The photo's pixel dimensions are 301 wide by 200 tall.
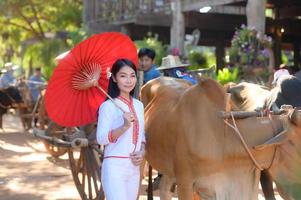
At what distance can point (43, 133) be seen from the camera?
7.89 meters

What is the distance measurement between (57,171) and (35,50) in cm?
1347

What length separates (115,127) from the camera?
3.82m

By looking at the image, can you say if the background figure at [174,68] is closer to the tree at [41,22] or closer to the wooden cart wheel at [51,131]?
the wooden cart wheel at [51,131]

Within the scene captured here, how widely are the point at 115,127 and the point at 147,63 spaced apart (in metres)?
2.58

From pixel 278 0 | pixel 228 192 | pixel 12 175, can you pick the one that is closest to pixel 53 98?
pixel 228 192

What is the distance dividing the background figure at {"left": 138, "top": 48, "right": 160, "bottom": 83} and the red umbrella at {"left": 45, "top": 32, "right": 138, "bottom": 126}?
1.85m

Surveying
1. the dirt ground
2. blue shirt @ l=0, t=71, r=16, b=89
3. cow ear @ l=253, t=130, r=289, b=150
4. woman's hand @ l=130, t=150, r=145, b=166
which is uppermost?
cow ear @ l=253, t=130, r=289, b=150

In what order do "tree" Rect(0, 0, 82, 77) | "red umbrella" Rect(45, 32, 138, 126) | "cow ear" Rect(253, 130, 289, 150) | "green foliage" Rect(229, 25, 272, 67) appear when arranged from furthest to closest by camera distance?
"tree" Rect(0, 0, 82, 77) < "green foliage" Rect(229, 25, 272, 67) < "red umbrella" Rect(45, 32, 138, 126) < "cow ear" Rect(253, 130, 289, 150)

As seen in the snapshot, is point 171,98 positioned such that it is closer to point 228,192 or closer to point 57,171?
point 228,192

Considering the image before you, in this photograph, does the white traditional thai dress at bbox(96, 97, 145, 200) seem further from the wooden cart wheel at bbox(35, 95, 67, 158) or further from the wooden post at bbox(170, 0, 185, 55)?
the wooden post at bbox(170, 0, 185, 55)

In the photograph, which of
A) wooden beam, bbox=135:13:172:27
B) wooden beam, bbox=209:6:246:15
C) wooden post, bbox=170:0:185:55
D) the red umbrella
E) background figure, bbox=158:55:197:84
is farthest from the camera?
wooden beam, bbox=209:6:246:15

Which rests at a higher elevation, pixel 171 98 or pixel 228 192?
pixel 171 98

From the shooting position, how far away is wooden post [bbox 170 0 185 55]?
563 inches

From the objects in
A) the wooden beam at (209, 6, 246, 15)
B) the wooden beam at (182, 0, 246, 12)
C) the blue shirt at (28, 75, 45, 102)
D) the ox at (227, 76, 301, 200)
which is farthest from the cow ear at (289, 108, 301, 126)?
the wooden beam at (209, 6, 246, 15)
